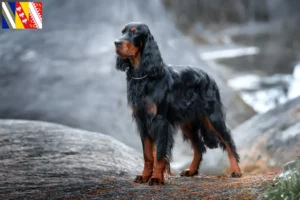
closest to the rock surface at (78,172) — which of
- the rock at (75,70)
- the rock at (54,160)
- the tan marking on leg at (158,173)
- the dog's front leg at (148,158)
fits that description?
the rock at (54,160)

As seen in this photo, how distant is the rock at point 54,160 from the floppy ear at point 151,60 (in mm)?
1421

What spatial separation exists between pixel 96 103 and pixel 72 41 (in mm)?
1989

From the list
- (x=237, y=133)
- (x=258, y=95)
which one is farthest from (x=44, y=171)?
(x=258, y=95)

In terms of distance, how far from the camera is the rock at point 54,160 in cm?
710

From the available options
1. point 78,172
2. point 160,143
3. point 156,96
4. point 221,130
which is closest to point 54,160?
point 78,172

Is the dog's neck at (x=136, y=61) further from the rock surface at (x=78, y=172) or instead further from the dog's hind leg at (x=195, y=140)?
the rock surface at (x=78, y=172)

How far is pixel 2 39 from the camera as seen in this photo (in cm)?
→ 1262

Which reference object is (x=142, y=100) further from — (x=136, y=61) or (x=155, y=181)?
(x=155, y=181)

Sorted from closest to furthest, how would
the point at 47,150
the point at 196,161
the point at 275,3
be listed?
the point at 196,161
the point at 47,150
the point at 275,3

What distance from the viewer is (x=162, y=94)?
23.2ft

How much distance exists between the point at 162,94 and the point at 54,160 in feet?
6.31

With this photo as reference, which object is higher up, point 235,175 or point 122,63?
point 122,63

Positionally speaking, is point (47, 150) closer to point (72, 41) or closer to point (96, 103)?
point (96, 103)

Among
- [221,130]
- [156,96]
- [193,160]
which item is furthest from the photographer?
[193,160]
